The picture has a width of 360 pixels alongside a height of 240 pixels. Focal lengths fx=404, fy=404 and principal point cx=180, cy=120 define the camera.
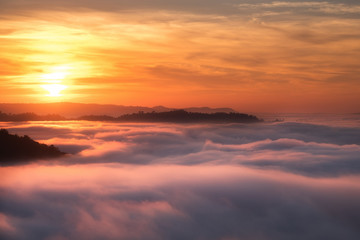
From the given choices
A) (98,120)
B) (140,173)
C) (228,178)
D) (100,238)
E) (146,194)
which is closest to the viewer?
(100,238)

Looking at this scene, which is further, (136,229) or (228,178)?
(228,178)

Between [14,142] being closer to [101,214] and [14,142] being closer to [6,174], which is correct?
[6,174]

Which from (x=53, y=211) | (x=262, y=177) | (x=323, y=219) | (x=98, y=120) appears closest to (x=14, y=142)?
(x=53, y=211)

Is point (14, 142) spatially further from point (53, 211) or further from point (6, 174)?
point (53, 211)

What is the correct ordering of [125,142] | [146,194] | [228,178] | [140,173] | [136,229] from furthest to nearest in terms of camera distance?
1. [125,142]
2. [140,173]
3. [228,178]
4. [146,194]
5. [136,229]

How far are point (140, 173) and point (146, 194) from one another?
9.54 m

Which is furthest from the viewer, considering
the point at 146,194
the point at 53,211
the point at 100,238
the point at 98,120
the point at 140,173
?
the point at 98,120

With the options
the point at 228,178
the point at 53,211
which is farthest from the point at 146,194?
the point at 228,178

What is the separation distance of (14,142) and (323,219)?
1977 cm

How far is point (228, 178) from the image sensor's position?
28.3 meters

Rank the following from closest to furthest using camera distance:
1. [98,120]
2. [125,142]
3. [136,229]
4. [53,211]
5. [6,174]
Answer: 1. [136,229]
2. [53,211]
3. [6,174]
4. [125,142]
5. [98,120]

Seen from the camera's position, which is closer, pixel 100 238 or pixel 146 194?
pixel 100 238

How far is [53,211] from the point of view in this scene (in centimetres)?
2038

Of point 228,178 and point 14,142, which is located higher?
point 14,142
